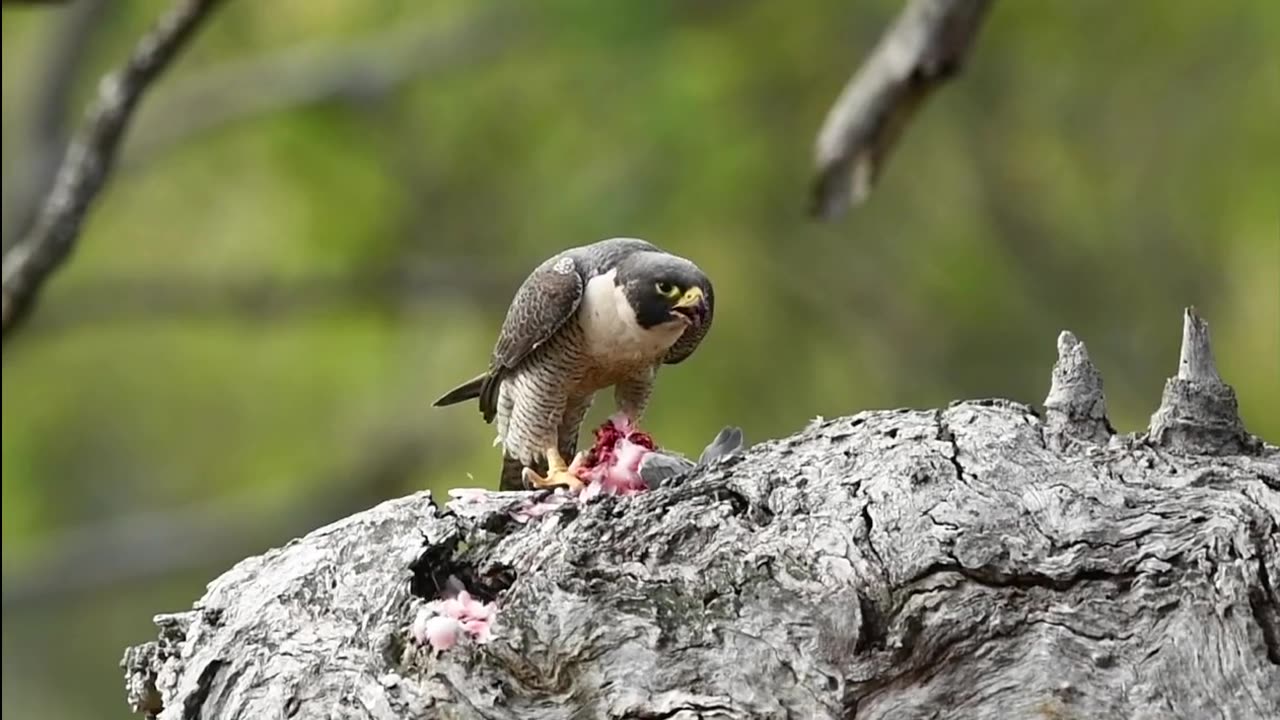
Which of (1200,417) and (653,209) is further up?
(653,209)

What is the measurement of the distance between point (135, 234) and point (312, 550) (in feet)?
34.5

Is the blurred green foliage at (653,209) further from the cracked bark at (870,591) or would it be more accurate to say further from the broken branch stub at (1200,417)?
the broken branch stub at (1200,417)

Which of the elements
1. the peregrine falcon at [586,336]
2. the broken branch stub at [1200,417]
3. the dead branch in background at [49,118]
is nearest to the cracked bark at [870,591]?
the broken branch stub at [1200,417]

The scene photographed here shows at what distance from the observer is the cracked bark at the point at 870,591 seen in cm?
251

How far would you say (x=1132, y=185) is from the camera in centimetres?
1036

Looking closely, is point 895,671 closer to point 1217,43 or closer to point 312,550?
point 312,550

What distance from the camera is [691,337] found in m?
3.67

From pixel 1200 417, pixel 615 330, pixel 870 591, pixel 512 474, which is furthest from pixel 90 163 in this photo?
pixel 1200 417

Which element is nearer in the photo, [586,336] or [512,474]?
[586,336]

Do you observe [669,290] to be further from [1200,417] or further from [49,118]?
[49,118]

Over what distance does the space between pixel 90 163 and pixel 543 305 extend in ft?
5.65

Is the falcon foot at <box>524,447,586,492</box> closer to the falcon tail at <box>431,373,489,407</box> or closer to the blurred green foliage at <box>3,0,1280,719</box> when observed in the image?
the falcon tail at <box>431,373,489,407</box>

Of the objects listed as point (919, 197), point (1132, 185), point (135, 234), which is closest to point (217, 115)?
point (135, 234)

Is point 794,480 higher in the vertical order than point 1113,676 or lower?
higher
